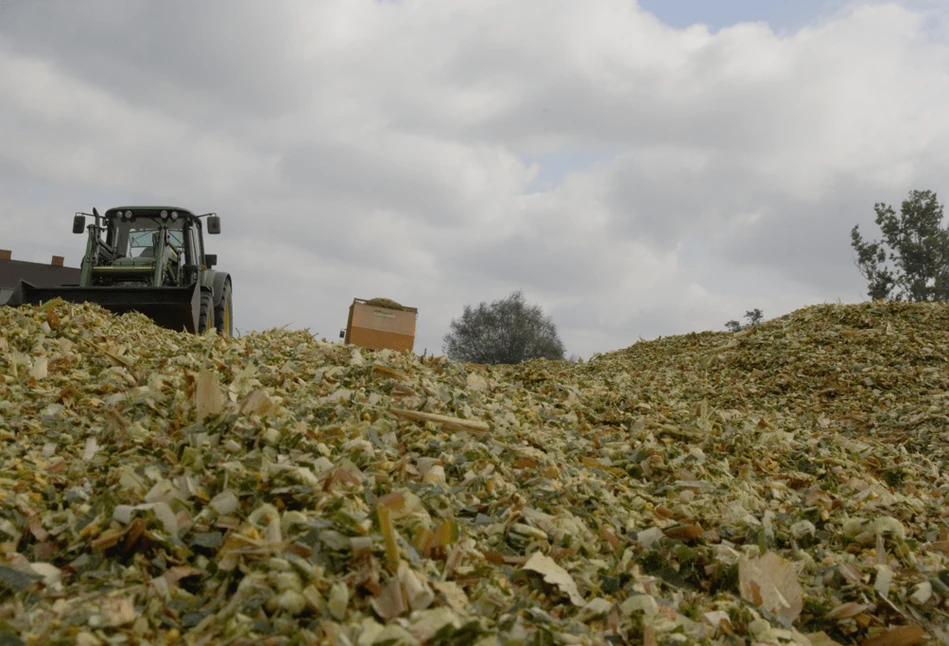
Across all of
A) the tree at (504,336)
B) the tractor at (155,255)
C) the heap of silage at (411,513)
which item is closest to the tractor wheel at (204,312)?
the tractor at (155,255)

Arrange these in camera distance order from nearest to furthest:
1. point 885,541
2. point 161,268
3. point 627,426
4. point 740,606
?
1. point 740,606
2. point 885,541
3. point 627,426
4. point 161,268

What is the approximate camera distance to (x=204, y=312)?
9961mm

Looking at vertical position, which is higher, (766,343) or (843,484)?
(766,343)

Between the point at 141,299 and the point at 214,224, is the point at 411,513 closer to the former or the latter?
the point at 141,299

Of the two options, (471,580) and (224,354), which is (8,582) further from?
(224,354)

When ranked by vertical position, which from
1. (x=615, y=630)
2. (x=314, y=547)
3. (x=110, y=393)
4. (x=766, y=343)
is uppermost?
(x=766, y=343)

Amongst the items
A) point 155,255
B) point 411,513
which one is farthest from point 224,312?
point 411,513

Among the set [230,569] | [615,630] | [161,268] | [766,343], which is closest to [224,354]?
[230,569]

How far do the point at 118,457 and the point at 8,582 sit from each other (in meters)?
0.87

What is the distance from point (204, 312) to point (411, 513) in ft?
26.0

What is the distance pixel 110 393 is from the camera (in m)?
4.45

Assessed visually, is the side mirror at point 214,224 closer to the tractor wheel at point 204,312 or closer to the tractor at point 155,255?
the tractor at point 155,255

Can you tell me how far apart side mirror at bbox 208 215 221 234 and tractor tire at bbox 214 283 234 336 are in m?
1.17

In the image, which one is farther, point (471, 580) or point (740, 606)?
point (740, 606)
